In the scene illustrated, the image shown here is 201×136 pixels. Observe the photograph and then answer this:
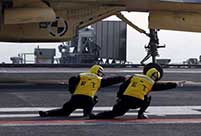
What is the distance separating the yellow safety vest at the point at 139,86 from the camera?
14039 millimetres

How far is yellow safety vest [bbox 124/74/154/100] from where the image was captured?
14039 millimetres

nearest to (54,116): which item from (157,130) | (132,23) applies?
(157,130)

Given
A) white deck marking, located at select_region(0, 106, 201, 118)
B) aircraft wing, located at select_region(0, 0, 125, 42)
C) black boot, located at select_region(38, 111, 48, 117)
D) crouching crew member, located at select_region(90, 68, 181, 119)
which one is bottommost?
white deck marking, located at select_region(0, 106, 201, 118)

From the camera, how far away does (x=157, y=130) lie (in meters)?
12.5

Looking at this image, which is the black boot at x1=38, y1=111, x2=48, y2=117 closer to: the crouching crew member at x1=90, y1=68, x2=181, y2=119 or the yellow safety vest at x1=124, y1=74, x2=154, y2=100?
the crouching crew member at x1=90, y1=68, x2=181, y2=119

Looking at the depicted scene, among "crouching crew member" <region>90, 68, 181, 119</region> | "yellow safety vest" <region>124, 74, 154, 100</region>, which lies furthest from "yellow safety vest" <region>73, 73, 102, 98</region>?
"yellow safety vest" <region>124, 74, 154, 100</region>

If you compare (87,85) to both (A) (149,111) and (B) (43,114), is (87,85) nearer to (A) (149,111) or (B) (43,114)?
(B) (43,114)

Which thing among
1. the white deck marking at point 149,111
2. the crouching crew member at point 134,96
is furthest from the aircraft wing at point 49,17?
the crouching crew member at point 134,96

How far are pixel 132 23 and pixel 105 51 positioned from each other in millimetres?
23253

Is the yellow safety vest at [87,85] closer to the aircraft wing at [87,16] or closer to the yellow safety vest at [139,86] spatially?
the yellow safety vest at [139,86]

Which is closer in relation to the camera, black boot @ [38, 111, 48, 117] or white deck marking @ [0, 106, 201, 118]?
black boot @ [38, 111, 48, 117]

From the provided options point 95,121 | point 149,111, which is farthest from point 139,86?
point 149,111

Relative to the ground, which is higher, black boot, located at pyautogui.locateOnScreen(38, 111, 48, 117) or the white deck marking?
black boot, located at pyautogui.locateOnScreen(38, 111, 48, 117)

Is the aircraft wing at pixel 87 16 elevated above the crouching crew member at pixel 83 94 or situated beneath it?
elevated above
